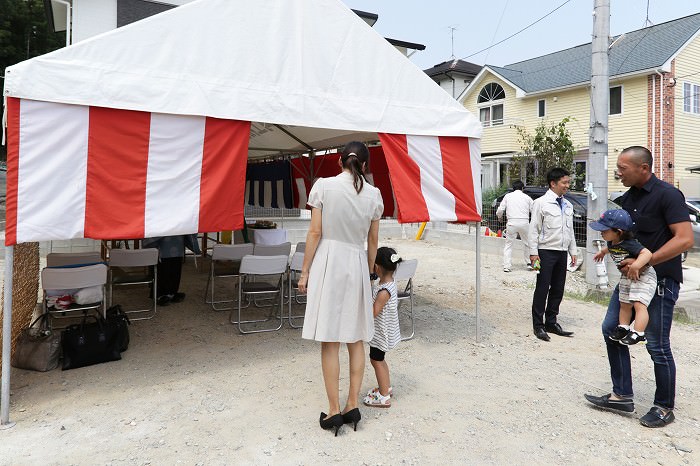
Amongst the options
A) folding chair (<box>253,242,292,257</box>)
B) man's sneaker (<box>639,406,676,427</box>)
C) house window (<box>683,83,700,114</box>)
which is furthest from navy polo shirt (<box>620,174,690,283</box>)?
house window (<box>683,83,700,114</box>)

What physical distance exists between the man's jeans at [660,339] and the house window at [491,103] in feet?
59.6

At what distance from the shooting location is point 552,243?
15.6ft

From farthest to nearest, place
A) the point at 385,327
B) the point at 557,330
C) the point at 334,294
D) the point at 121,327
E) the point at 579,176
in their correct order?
the point at 579,176, the point at 557,330, the point at 121,327, the point at 385,327, the point at 334,294

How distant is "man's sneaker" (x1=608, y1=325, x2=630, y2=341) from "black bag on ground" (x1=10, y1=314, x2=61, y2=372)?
4.04 meters

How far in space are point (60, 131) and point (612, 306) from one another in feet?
11.9

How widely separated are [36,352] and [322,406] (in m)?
2.30

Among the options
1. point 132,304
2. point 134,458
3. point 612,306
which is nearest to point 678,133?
point 612,306

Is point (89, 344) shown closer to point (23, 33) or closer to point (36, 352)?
point (36, 352)

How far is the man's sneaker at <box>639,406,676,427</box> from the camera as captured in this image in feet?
9.67

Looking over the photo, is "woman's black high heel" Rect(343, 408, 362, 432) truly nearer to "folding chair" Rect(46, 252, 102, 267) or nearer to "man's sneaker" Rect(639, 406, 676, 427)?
"man's sneaker" Rect(639, 406, 676, 427)

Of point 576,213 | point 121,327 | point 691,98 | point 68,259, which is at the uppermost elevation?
point 691,98

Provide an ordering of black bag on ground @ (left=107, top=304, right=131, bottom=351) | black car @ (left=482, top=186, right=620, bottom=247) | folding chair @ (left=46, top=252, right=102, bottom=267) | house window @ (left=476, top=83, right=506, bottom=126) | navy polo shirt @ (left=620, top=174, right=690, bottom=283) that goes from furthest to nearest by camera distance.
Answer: house window @ (left=476, top=83, right=506, bottom=126) → black car @ (left=482, top=186, right=620, bottom=247) → folding chair @ (left=46, top=252, right=102, bottom=267) → black bag on ground @ (left=107, top=304, right=131, bottom=351) → navy polo shirt @ (left=620, top=174, right=690, bottom=283)

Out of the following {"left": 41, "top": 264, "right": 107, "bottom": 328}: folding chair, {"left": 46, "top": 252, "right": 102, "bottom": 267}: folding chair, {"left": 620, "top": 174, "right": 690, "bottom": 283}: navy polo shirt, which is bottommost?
{"left": 41, "top": 264, "right": 107, "bottom": 328}: folding chair

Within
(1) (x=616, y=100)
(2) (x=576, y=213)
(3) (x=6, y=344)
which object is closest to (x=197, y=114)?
(3) (x=6, y=344)
